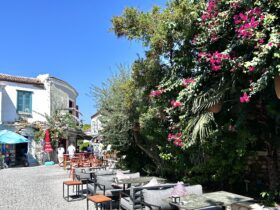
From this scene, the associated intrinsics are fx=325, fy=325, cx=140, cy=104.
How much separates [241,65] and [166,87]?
11.2 feet

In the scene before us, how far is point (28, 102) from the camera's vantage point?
2812 centimetres

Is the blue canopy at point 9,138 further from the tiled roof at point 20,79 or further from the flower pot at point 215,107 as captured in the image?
the flower pot at point 215,107

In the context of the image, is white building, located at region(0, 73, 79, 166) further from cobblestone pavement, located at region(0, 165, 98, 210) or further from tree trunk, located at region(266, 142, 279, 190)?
tree trunk, located at region(266, 142, 279, 190)

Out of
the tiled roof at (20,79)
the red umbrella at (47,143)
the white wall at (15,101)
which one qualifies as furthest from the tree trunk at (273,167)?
the tiled roof at (20,79)

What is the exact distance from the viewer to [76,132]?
2922cm

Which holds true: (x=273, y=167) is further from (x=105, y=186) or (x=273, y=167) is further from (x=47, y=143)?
(x=47, y=143)

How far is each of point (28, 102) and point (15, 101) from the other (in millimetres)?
1275

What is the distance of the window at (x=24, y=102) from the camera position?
27425 millimetres

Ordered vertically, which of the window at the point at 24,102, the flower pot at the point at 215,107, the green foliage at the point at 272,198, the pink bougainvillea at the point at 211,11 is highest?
the window at the point at 24,102

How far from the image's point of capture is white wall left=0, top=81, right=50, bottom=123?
26359mm

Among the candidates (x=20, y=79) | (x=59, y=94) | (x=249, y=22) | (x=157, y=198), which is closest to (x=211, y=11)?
(x=249, y=22)

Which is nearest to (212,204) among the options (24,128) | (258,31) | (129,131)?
(258,31)

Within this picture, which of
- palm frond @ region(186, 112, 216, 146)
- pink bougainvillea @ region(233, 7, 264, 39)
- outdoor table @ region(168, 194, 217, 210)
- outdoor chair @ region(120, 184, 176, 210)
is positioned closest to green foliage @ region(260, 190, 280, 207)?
outdoor table @ region(168, 194, 217, 210)

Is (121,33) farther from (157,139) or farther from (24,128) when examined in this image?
(24,128)
